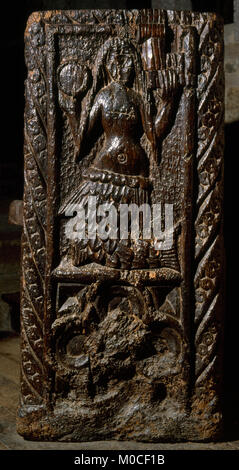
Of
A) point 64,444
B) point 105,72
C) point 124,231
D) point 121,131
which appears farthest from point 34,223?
point 64,444

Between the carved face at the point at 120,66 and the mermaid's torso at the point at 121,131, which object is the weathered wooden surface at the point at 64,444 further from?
the carved face at the point at 120,66

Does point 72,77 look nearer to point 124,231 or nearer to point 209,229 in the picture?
point 124,231

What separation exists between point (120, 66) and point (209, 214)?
22.4 inches

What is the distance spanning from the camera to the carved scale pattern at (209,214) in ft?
6.50

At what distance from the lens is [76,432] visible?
2012 millimetres

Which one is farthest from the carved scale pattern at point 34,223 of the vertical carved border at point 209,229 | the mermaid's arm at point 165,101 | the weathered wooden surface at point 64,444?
the vertical carved border at point 209,229

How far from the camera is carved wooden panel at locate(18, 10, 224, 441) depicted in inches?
77.9

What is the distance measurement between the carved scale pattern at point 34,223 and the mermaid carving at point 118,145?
0.30ft

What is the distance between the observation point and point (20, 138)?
257 inches

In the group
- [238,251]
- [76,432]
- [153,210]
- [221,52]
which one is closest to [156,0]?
[238,251]

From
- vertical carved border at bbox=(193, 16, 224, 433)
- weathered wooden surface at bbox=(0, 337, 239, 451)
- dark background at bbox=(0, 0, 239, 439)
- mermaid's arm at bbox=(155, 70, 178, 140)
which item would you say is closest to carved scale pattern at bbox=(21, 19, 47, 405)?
weathered wooden surface at bbox=(0, 337, 239, 451)

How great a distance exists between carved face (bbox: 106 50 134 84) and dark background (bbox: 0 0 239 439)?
1266 millimetres

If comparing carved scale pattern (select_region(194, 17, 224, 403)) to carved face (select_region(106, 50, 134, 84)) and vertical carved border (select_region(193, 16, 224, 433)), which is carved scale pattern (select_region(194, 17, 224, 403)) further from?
carved face (select_region(106, 50, 134, 84))

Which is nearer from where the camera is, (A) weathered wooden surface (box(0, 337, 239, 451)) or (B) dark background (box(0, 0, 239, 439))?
(A) weathered wooden surface (box(0, 337, 239, 451))
